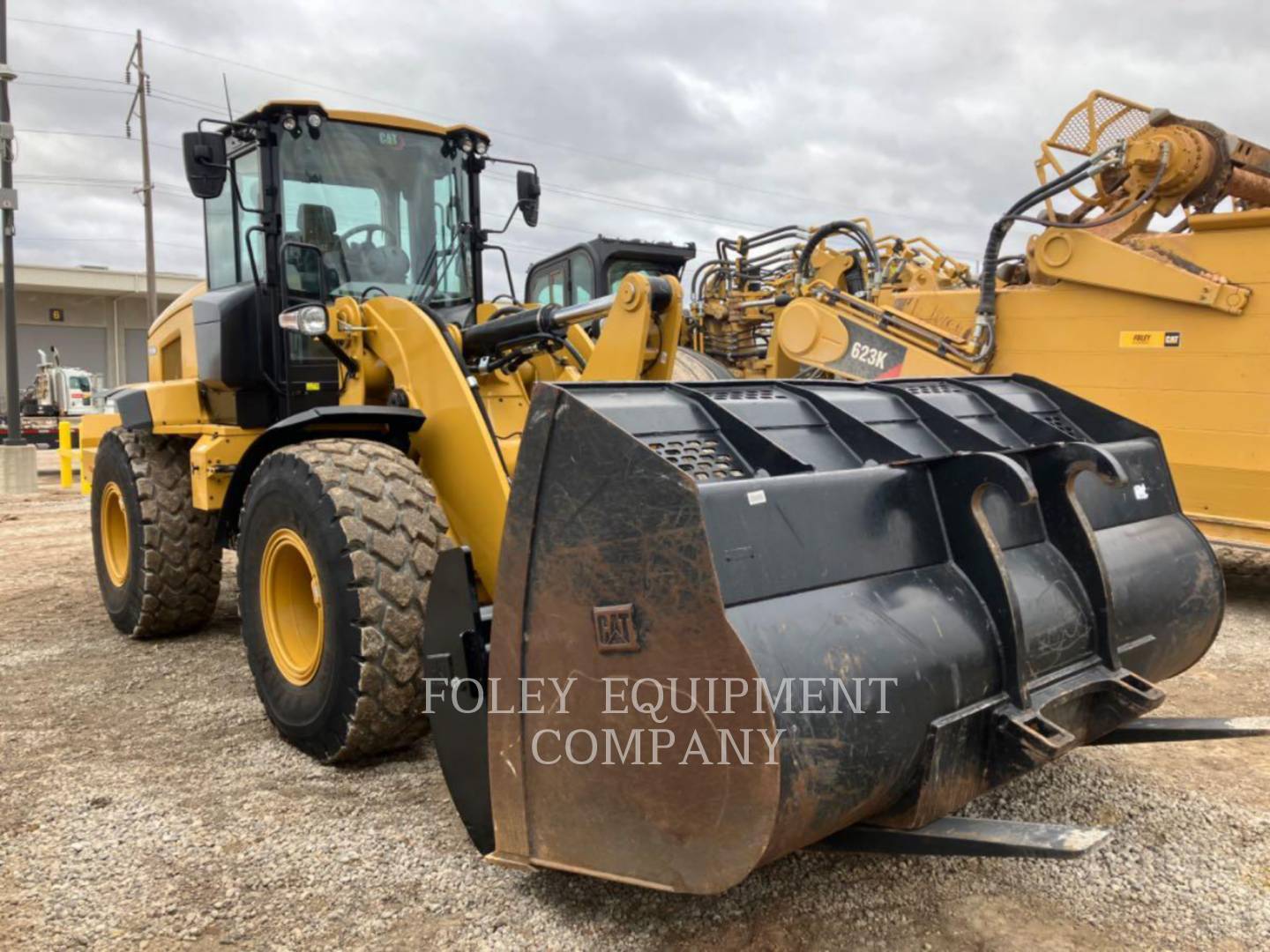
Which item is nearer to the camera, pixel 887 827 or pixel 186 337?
pixel 887 827

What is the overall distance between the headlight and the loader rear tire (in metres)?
0.67

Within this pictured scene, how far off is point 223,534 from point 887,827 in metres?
3.53

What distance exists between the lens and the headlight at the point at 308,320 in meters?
4.06

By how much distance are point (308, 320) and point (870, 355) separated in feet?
17.4

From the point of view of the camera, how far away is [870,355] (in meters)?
8.22

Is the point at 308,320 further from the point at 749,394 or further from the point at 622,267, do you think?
the point at 622,267

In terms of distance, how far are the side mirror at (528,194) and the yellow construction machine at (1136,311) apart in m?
3.68

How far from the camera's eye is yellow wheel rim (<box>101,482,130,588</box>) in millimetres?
5730

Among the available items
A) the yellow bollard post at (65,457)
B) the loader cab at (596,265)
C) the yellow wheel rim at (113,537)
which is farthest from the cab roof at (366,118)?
the yellow bollard post at (65,457)

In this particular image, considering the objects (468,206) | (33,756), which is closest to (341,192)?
(468,206)

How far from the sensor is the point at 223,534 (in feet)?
15.4

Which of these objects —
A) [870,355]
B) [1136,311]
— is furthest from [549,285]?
[1136,311]

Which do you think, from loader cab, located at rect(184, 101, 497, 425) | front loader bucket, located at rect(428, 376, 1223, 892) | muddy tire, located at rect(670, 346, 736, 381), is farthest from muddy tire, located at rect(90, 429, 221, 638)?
front loader bucket, located at rect(428, 376, 1223, 892)

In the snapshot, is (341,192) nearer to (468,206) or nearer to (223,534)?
(468,206)
